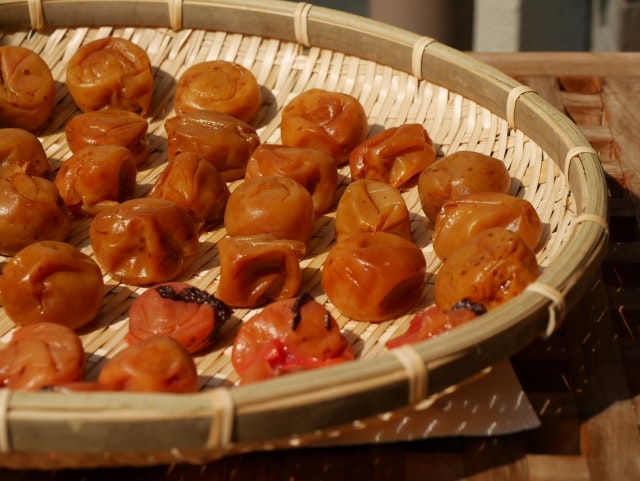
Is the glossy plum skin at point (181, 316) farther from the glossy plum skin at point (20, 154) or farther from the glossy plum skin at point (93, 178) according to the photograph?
the glossy plum skin at point (20, 154)

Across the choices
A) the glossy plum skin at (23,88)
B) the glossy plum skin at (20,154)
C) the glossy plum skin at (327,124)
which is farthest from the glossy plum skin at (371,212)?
the glossy plum skin at (23,88)

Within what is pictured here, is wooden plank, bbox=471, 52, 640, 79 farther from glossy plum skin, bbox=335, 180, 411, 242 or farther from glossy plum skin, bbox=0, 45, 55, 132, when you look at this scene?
glossy plum skin, bbox=0, 45, 55, 132

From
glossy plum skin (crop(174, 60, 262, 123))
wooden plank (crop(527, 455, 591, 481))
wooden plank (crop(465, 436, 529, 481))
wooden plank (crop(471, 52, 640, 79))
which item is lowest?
wooden plank (crop(527, 455, 591, 481))

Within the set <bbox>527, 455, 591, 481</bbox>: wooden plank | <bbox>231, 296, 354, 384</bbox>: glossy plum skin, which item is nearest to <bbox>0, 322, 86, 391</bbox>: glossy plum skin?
<bbox>231, 296, 354, 384</bbox>: glossy plum skin

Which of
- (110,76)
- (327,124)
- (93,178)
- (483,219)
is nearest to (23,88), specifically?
(110,76)

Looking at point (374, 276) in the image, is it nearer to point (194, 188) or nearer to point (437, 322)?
point (437, 322)

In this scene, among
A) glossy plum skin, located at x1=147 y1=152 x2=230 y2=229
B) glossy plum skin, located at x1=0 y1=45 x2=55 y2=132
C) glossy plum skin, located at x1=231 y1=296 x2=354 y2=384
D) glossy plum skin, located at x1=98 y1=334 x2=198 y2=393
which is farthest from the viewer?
glossy plum skin, located at x1=0 y1=45 x2=55 y2=132
